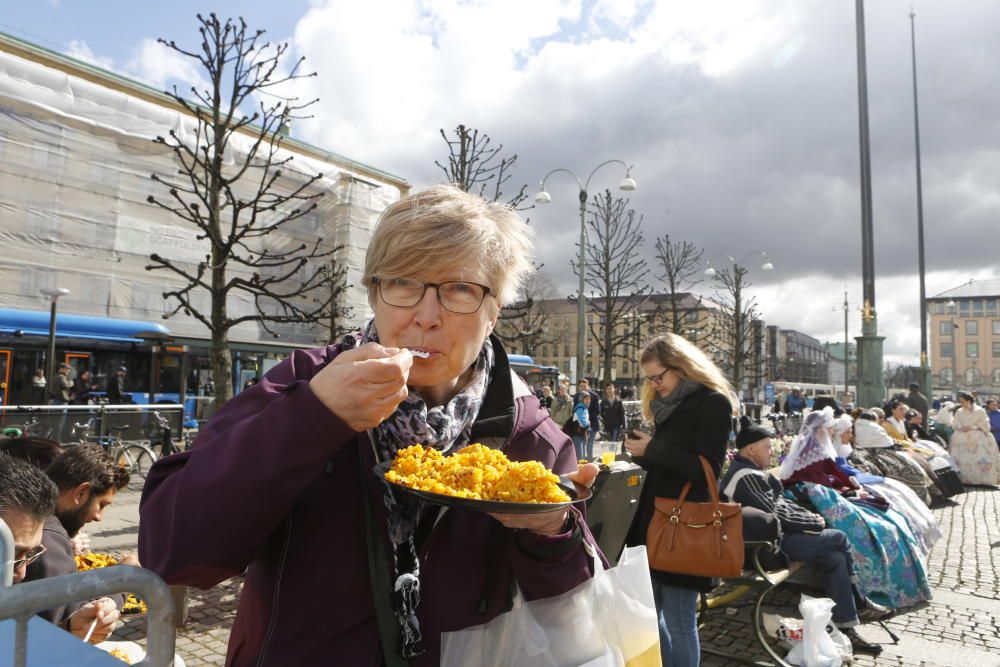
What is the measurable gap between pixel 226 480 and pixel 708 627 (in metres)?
5.32

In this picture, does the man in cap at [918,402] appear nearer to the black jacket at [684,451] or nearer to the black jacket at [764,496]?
the black jacket at [764,496]

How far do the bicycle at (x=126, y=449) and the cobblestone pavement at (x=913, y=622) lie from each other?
8.56 feet

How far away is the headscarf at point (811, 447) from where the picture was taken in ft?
19.9

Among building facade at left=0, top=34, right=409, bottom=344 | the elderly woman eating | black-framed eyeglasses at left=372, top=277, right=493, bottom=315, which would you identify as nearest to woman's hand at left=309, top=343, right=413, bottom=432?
the elderly woman eating

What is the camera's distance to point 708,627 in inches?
211

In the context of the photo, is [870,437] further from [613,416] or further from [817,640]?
[613,416]

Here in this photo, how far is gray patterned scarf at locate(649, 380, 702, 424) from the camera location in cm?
380

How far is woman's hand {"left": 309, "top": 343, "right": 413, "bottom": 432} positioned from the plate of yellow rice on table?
0.21m

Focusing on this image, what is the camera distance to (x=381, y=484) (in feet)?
4.49

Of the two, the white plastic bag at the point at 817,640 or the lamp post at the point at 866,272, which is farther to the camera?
the lamp post at the point at 866,272

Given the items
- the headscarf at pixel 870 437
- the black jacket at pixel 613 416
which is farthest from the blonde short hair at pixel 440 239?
the black jacket at pixel 613 416

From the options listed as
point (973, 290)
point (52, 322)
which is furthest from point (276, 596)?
point (973, 290)

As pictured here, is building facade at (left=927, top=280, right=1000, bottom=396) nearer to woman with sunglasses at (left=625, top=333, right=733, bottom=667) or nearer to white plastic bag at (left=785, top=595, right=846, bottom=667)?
white plastic bag at (left=785, top=595, right=846, bottom=667)

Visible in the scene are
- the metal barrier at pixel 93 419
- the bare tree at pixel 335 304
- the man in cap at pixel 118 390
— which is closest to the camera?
the metal barrier at pixel 93 419
